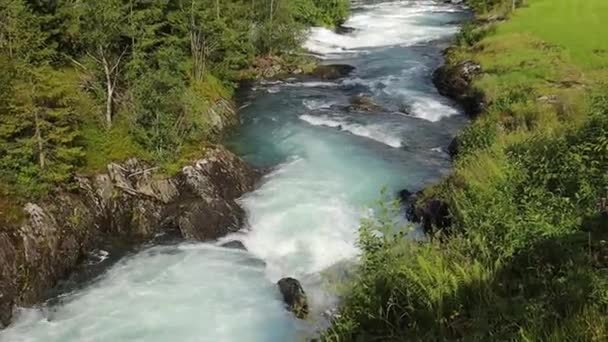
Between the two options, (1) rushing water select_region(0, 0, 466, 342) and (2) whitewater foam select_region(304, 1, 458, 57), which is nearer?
(1) rushing water select_region(0, 0, 466, 342)

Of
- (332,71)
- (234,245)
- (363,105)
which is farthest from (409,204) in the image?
(332,71)

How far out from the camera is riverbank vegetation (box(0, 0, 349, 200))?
2128 cm

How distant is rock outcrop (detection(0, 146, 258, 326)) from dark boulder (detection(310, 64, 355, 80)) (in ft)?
64.0

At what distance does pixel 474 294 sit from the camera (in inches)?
433

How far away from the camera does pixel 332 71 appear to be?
1817 inches

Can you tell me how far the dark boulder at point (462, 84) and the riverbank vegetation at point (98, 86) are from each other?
14.4 m

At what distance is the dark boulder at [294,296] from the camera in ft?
58.2

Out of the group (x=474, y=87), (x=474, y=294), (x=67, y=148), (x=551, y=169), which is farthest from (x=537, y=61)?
(x=474, y=294)

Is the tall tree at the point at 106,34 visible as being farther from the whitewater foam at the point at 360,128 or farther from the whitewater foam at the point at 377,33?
the whitewater foam at the point at 377,33

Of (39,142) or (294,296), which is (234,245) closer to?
(294,296)

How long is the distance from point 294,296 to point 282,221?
563 centimetres

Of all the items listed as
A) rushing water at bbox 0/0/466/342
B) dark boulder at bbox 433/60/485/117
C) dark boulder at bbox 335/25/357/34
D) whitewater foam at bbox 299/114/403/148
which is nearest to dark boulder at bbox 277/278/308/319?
rushing water at bbox 0/0/466/342

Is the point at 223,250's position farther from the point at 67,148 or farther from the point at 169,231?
the point at 67,148

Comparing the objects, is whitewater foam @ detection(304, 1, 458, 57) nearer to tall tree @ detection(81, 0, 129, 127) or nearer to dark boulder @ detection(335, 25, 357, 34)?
dark boulder @ detection(335, 25, 357, 34)
